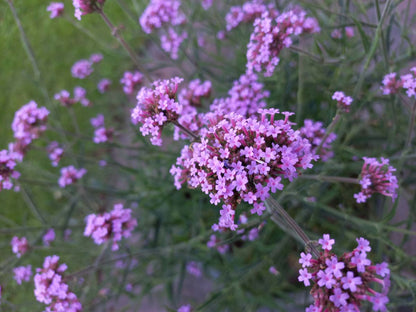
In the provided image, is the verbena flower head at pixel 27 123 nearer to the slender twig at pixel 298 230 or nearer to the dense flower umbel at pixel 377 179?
the slender twig at pixel 298 230

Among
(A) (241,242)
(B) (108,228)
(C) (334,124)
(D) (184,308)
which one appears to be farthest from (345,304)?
(A) (241,242)

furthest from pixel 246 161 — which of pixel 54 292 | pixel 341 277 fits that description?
pixel 54 292

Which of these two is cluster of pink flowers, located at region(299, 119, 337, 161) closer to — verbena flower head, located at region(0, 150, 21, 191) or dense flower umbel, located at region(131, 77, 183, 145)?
dense flower umbel, located at region(131, 77, 183, 145)

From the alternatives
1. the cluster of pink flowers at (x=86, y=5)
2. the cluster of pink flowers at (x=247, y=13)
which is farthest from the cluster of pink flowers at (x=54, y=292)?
the cluster of pink flowers at (x=247, y=13)

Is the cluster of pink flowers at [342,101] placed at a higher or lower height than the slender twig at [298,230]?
higher

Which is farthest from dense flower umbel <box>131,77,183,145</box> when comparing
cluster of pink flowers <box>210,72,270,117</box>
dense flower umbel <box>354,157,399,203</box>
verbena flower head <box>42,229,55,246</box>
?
verbena flower head <box>42,229,55,246</box>

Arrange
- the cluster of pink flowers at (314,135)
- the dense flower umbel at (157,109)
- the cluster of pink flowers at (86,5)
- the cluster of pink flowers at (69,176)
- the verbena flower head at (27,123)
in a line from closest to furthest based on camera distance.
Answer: the dense flower umbel at (157,109), the cluster of pink flowers at (314,135), the cluster of pink flowers at (86,5), the verbena flower head at (27,123), the cluster of pink flowers at (69,176)

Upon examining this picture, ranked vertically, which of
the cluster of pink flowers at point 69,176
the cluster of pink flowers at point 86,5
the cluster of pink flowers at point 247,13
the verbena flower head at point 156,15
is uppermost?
the verbena flower head at point 156,15

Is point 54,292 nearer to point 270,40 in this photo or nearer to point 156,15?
point 270,40
